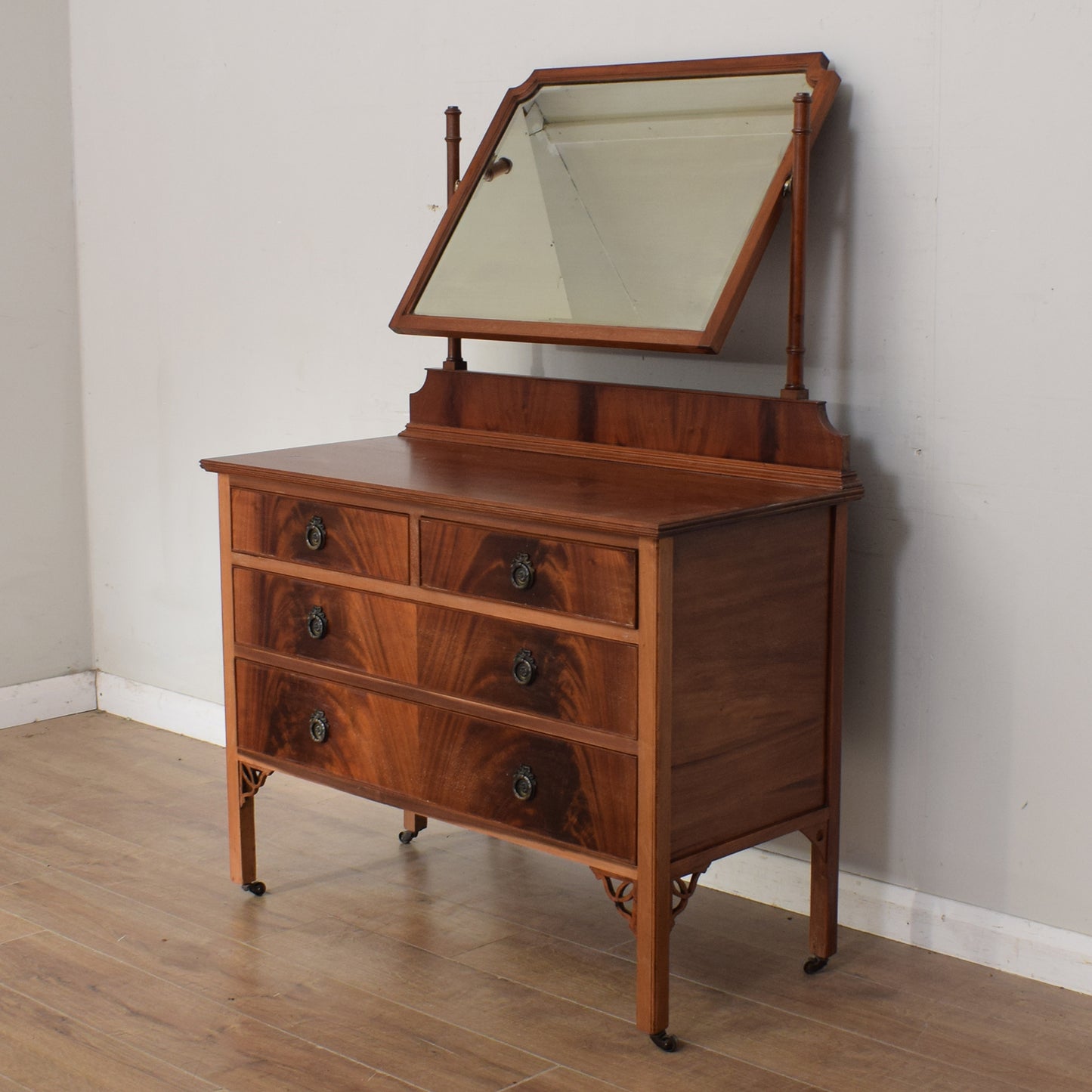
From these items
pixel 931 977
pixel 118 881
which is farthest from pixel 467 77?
pixel 931 977

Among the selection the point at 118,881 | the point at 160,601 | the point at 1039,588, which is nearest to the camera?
the point at 1039,588

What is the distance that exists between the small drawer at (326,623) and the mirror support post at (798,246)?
0.78 metres

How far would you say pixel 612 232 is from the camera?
2.80 metres

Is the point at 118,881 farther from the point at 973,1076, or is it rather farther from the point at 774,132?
the point at 774,132

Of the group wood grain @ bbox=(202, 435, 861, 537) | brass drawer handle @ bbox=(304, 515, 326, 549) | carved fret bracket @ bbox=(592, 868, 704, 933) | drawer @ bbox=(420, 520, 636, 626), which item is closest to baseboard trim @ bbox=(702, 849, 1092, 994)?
carved fret bracket @ bbox=(592, 868, 704, 933)

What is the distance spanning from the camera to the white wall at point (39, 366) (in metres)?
4.05

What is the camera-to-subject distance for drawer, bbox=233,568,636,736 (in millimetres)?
2332

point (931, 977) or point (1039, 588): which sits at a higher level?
point (1039, 588)

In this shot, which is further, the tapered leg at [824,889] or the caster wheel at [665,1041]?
the tapered leg at [824,889]

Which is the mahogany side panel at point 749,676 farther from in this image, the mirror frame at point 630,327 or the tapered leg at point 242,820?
the tapered leg at point 242,820

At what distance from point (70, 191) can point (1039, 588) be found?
9.62 feet

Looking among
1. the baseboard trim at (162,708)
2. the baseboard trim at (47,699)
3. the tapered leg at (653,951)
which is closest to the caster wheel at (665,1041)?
the tapered leg at (653,951)

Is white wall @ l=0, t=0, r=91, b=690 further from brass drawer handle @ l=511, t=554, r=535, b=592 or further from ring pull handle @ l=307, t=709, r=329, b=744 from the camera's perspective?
brass drawer handle @ l=511, t=554, r=535, b=592

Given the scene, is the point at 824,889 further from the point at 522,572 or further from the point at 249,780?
the point at 249,780
